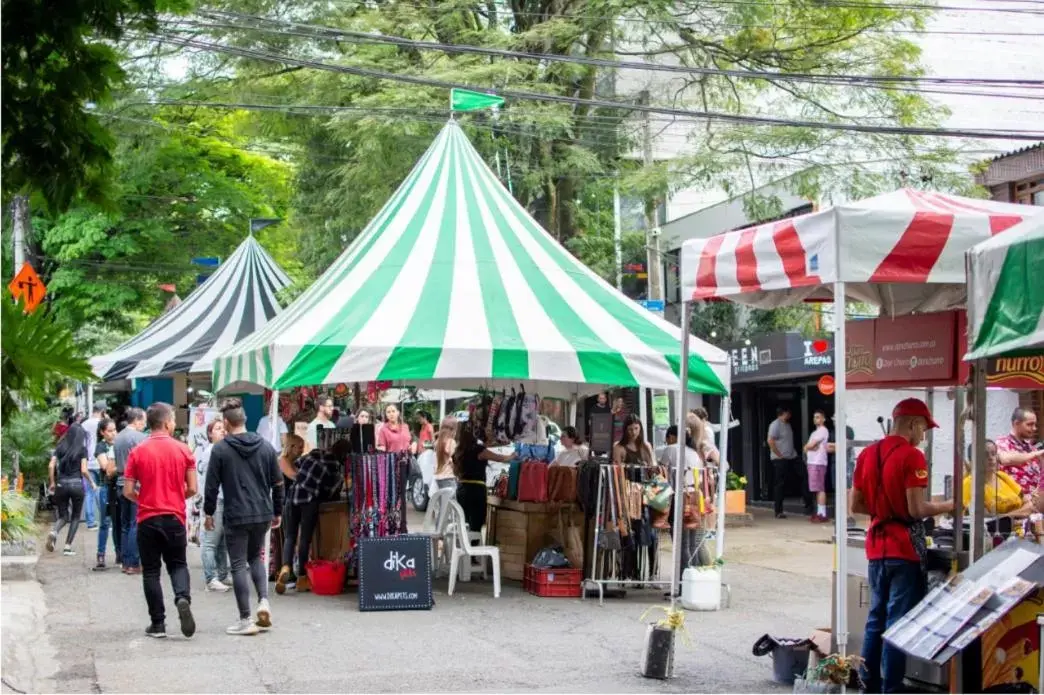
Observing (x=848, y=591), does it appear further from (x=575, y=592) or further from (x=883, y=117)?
(x=883, y=117)

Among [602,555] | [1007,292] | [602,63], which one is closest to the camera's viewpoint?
[1007,292]

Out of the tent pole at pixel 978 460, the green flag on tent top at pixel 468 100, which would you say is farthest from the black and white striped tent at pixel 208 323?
the tent pole at pixel 978 460

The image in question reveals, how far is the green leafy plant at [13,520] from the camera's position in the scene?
15141 millimetres

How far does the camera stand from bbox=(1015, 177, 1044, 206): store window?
1997 centimetres

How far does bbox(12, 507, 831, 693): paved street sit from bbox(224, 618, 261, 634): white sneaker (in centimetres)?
13

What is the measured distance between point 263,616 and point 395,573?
1.68m

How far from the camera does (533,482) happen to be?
1339cm

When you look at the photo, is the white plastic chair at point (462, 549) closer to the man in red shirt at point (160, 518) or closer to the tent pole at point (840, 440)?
the man in red shirt at point (160, 518)

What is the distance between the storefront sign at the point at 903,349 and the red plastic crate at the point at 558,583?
4932 mm

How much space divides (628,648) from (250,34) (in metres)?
15.0

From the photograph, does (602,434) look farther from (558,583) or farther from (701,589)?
(701,589)

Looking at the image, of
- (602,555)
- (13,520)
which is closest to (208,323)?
(13,520)

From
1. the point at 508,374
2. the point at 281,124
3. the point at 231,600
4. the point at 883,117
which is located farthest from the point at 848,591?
the point at 281,124

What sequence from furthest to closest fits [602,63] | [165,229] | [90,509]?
1. [165,229]
2. [90,509]
3. [602,63]
